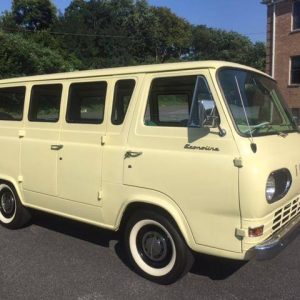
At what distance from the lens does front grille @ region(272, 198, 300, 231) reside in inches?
169

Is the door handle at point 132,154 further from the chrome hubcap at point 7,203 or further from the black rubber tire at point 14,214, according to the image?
the chrome hubcap at point 7,203

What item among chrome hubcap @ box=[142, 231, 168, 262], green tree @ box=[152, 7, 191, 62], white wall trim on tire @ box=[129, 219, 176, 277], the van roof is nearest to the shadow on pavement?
white wall trim on tire @ box=[129, 219, 176, 277]

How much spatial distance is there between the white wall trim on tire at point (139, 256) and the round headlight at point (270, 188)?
3.35 feet

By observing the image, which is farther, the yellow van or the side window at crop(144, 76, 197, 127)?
the side window at crop(144, 76, 197, 127)

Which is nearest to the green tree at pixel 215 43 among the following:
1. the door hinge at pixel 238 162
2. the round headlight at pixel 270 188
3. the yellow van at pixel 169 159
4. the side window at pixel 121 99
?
the yellow van at pixel 169 159

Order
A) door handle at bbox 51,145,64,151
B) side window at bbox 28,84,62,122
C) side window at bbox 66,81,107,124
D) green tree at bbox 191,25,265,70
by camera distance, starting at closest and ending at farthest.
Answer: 1. side window at bbox 66,81,107,124
2. door handle at bbox 51,145,64,151
3. side window at bbox 28,84,62,122
4. green tree at bbox 191,25,265,70

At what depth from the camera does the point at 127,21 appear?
72875mm

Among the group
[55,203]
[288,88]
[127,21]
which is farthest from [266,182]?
[127,21]

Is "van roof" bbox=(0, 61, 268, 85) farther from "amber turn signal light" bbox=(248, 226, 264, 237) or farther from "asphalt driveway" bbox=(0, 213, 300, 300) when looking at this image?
"asphalt driveway" bbox=(0, 213, 300, 300)

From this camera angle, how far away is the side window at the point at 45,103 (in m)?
5.59

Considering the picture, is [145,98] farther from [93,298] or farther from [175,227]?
[93,298]

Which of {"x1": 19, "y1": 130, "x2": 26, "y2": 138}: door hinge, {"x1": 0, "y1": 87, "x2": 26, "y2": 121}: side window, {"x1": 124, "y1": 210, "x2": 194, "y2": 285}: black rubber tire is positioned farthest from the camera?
{"x1": 0, "y1": 87, "x2": 26, "y2": 121}: side window

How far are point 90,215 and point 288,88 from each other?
24.2m

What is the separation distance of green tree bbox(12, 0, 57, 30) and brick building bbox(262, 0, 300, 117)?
3899 centimetres
